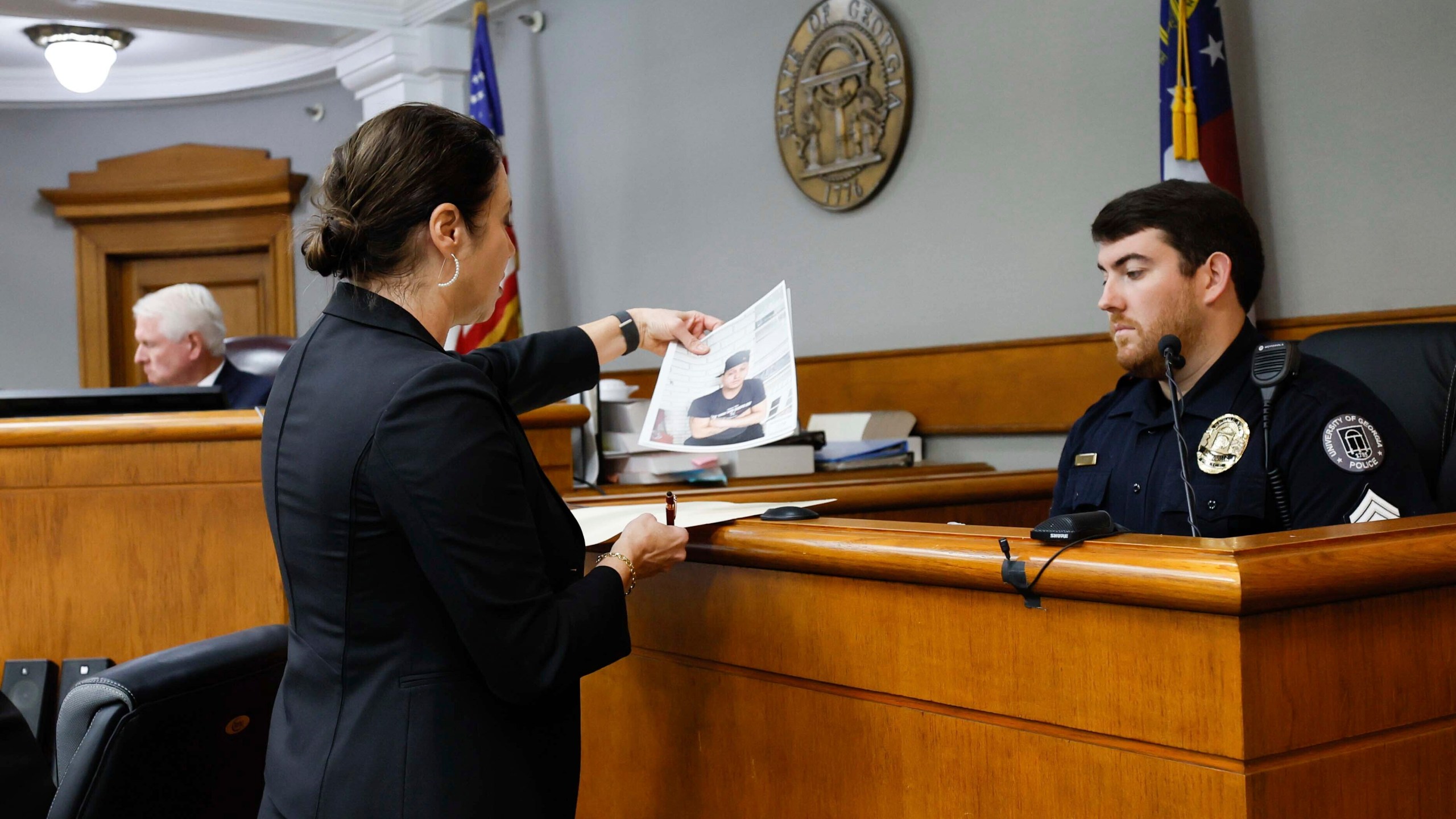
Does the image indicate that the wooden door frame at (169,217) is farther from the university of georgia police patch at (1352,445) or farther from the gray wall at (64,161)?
the university of georgia police patch at (1352,445)

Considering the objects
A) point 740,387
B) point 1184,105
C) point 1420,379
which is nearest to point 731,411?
point 740,387

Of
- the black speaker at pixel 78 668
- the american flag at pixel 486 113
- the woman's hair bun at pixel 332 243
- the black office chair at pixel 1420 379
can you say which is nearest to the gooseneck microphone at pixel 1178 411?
the black office chair at pixel 1420 379

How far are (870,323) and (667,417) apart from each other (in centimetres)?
220

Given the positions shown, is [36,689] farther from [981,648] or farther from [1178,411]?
[1178,411]

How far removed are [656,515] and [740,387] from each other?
18 centimetres

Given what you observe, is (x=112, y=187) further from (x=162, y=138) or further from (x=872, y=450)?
(x=872, y=450)

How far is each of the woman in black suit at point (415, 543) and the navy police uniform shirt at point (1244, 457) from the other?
2.85 feet

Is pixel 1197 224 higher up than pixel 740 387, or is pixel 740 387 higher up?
pixel 1197 224

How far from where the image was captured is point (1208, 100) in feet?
8.54

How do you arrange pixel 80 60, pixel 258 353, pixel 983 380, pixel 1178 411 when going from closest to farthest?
pixel 1178 411 < pixel 983 380 < pixel 258 353 < pixel 80 60

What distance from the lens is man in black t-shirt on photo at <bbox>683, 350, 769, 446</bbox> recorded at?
4.56 ft

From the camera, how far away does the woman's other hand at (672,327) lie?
1.63 metres

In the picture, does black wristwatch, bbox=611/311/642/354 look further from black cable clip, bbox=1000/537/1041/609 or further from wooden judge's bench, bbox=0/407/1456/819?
black cable clip, bbox=1000/537/1041/609

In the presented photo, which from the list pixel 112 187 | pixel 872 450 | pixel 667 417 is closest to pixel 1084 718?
pixel 667 417
